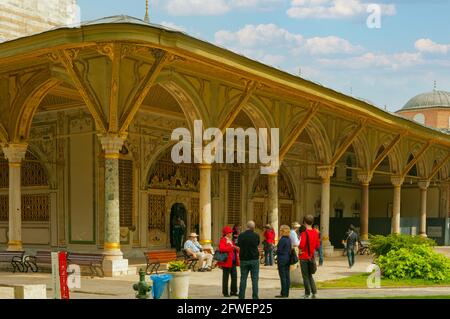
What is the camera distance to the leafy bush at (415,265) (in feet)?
46.4

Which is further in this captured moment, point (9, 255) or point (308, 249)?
point (9, 255)

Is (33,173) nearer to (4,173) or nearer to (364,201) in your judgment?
(4,173)

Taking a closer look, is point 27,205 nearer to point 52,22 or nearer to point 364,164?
point 52,22

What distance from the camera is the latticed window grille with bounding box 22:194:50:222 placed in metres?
21.3

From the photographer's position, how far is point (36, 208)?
21594 millimetres

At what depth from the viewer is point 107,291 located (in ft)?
38.8

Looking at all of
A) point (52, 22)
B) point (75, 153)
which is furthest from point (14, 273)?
point (52, 22)

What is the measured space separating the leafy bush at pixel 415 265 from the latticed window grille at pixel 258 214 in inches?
484

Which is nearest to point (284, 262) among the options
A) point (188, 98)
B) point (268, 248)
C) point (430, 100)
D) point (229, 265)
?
point (229, 265)

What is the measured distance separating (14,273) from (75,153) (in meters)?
5.54

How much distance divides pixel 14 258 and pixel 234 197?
10.3 metres

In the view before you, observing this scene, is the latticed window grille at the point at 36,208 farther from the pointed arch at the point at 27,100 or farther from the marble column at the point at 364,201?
the marble column at the point at 364,201
